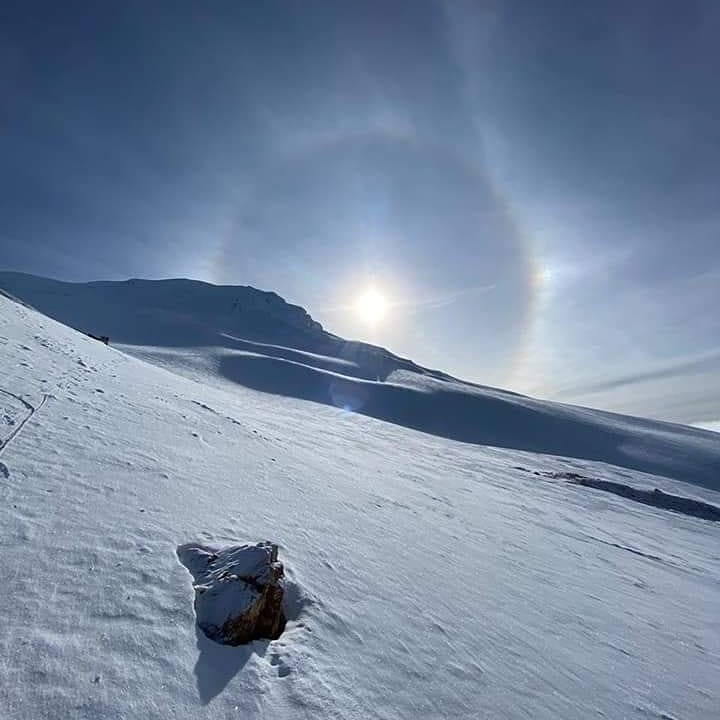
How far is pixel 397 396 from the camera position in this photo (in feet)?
162

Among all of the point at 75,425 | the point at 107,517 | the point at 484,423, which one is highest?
the point at 484,423

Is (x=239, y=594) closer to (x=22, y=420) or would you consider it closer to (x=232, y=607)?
(x=232, y=607)

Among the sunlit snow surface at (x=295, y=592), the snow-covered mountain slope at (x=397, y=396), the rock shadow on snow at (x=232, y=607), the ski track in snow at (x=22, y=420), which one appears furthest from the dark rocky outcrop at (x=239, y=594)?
the snow-covered mountain slope at (x=397, y=396)

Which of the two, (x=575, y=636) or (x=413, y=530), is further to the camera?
(x=413, y=530)

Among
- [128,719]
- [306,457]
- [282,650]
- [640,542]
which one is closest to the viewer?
[128,719]

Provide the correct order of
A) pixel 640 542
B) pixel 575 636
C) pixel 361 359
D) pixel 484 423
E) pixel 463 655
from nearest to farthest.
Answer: pixel 463 655
pixel 575 636
pixel 640 542
pixel 484 423
pixel 361 359

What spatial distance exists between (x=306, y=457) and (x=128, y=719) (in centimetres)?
945

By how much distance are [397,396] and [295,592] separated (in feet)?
148

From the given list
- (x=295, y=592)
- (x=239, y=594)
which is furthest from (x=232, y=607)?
(x=295, y=592)

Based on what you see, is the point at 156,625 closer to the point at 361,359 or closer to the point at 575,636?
Answer: the point at 575,636

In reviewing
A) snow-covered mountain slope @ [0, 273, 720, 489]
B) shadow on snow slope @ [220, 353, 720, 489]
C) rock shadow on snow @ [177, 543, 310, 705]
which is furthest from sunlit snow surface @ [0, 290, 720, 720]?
shadow on snow slope @ [220, 353, 720, 489]

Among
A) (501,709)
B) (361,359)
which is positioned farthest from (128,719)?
(361,359)

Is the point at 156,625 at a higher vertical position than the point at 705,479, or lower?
lower

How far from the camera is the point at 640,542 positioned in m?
14.4
